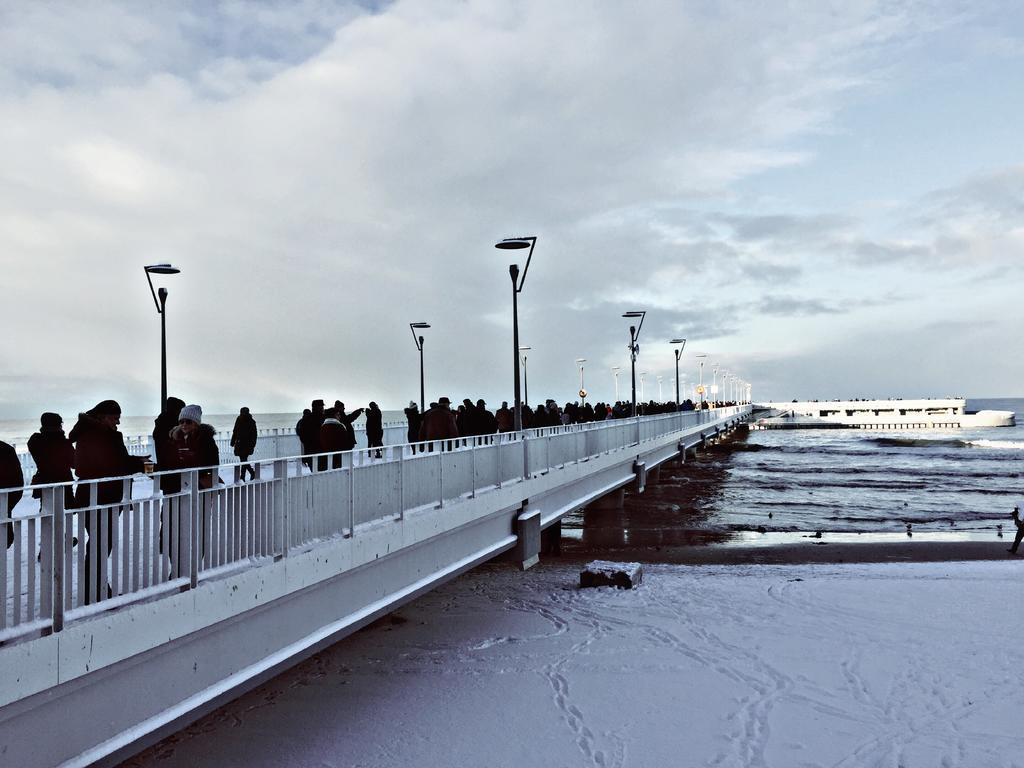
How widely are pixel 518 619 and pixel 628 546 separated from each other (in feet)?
32.5

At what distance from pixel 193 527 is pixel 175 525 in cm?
14

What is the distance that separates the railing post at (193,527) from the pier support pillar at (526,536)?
9544 mm

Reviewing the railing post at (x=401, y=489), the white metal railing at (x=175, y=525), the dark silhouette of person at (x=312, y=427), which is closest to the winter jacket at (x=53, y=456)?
the white metal railing at (x=175, y=525)

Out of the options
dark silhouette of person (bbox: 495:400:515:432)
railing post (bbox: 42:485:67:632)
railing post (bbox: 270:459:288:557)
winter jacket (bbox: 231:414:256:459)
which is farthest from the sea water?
railing post (bbox: 42:485:67:632)

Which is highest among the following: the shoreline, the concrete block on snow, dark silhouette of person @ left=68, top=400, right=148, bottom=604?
dark silhouette of person @ left=68, top=400, right=148, bottom=604

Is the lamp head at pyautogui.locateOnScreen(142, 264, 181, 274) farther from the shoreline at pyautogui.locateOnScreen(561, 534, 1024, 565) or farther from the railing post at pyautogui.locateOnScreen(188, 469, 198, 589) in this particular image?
the railing post at pyautogui.locateOnScreen(188, 469, 198, 589)

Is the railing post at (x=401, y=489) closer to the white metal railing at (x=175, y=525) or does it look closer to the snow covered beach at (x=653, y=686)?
the white metal railing at (x=175, y=525)

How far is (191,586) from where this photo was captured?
7090mm

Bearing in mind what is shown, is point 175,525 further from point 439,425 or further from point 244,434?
point 244,434

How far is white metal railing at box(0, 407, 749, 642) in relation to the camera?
230 inches

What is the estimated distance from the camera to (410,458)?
448 inches

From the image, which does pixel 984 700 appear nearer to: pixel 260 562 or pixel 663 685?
pixel 663 685

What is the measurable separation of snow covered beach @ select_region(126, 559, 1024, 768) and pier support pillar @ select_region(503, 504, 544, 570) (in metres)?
0.69

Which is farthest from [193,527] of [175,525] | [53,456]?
[53,456]
